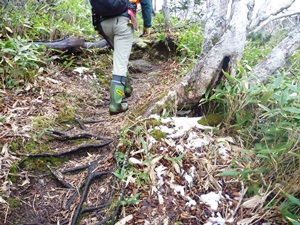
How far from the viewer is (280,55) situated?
3.26m

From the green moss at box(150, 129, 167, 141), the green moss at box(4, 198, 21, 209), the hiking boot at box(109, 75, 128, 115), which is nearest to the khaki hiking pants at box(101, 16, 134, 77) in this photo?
the hiking boot at box(109, 75, 128, 115)

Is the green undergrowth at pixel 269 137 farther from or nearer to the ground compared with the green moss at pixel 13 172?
farther from the ground

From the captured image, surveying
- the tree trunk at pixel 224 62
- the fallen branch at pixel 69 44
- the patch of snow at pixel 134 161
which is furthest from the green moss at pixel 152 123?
the fallen branch at pixel 69 44

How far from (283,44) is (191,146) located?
185cm

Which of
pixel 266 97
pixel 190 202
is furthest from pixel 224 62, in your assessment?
pixel 190 202

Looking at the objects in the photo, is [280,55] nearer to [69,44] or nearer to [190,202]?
[190,202]

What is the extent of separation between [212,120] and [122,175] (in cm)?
128

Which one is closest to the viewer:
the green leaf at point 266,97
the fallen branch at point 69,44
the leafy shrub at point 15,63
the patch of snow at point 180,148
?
the green leaf at point 266,97

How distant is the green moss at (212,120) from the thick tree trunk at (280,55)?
2.48 feet

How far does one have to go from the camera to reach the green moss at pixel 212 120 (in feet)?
9.82

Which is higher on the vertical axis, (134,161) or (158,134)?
(158,134)

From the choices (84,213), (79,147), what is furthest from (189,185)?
(79,147)

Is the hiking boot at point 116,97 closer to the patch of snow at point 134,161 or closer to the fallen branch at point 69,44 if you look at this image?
the patch of snow at point 134,161

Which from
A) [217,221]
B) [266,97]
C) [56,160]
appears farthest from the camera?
[56,160]
